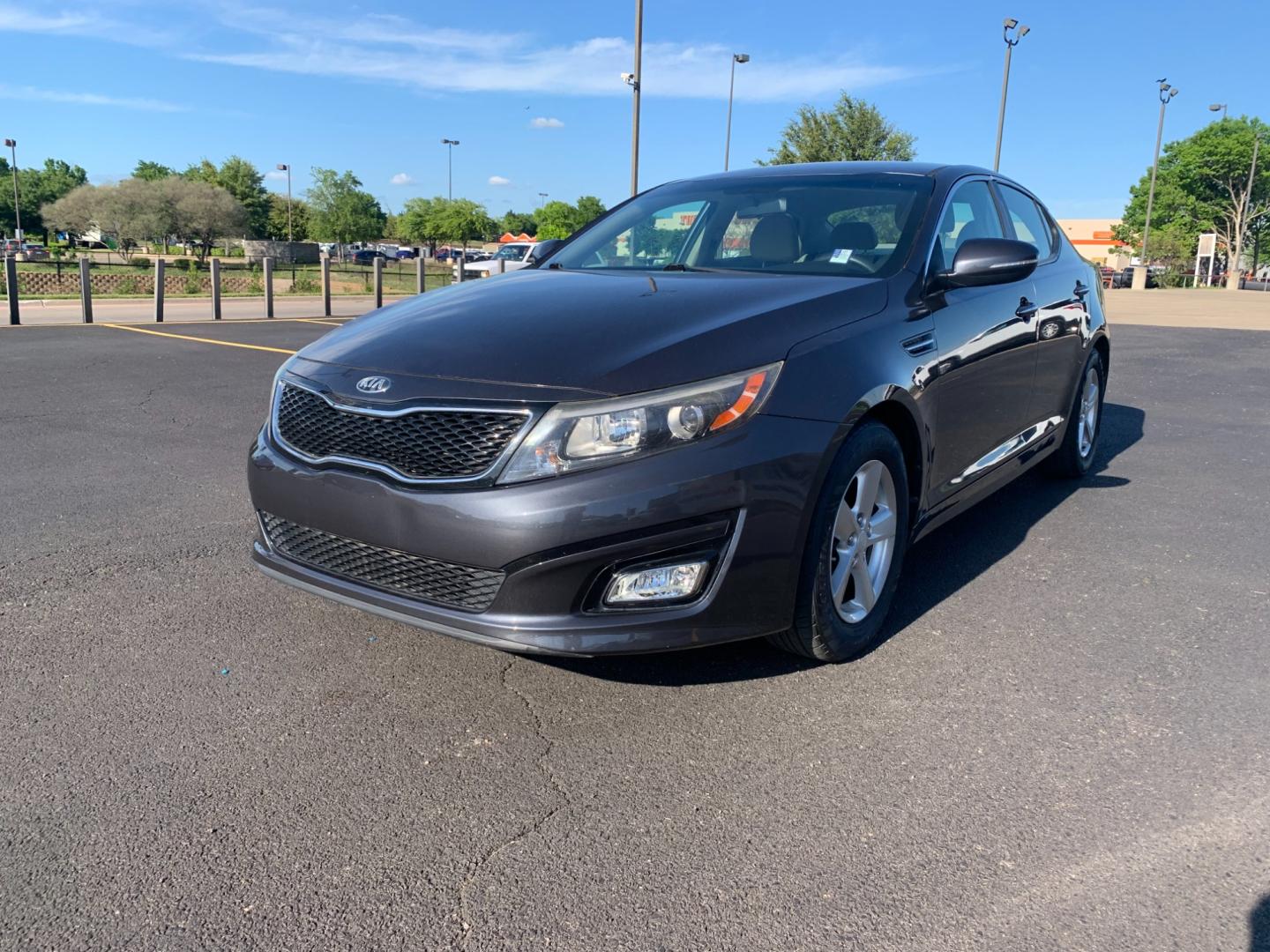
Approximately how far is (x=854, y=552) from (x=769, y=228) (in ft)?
Result: 4.87

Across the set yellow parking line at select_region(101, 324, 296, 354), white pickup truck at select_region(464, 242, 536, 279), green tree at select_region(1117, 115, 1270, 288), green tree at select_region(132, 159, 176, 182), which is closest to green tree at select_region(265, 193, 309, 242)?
green tree at select_region(132, 159, 176, 182)

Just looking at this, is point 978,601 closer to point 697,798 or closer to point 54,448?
point 697,798

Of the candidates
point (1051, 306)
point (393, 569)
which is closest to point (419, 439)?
point (393, 569)

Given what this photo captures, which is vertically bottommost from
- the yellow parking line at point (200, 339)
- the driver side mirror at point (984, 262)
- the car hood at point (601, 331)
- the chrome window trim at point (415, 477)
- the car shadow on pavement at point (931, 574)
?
the car shadow on pavement at point (931, 574)

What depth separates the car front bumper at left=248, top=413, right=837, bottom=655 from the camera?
2592 millimetres

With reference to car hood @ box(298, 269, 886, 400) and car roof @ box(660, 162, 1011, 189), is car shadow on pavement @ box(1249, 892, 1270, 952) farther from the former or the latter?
→ car roof @ box(660, 162, 1011, 189)

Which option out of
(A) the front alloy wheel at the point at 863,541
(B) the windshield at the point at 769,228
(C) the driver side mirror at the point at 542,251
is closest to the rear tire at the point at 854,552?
(A) the front alloy wheel at the point at 863,541

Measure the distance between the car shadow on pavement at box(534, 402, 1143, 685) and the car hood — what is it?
0.80 metres

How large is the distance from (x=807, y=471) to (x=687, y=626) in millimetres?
542

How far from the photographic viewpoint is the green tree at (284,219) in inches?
3814

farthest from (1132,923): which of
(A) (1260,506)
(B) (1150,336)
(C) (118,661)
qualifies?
(B) (1150,336)

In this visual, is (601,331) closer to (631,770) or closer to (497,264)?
(631,770)

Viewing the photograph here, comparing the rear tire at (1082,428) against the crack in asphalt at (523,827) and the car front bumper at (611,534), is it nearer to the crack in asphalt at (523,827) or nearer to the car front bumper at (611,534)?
the car front bumper at (611,534)

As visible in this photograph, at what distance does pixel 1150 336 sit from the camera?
16.4 metres
